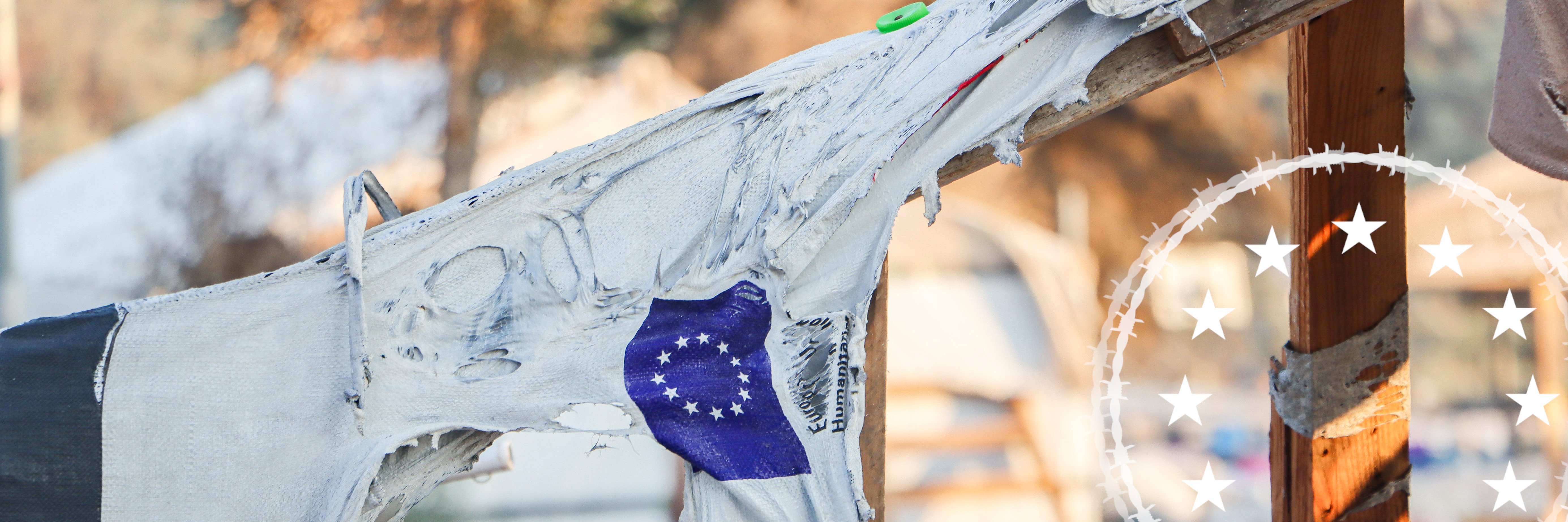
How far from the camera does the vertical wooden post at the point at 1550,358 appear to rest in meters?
4.15

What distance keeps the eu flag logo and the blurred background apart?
3695 mm

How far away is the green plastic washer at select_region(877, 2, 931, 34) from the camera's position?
4.67ft

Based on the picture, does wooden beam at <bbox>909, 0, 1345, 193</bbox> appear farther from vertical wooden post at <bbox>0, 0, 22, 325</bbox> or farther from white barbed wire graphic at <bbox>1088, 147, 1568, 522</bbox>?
vertical wooden post at <bbox>0, 0, 22, 325</bbox>

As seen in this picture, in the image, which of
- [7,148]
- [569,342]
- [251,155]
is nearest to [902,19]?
[569,342]

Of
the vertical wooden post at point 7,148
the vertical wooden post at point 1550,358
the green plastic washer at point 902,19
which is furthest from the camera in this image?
the vertical wooden post at point 7,148

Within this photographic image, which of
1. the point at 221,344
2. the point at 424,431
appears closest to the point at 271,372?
the point at 221,344

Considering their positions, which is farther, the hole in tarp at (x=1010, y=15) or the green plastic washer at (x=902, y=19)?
the green plastic washer at (x=902, y=19)

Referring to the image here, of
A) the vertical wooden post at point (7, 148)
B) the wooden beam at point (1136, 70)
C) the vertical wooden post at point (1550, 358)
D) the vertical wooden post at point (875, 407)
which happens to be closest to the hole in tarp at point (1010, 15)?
the wooden beam at point (1136, 70)

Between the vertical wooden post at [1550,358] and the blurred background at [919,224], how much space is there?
0.11 ft

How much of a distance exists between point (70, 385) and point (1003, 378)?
470 cm

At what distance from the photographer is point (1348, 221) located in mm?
1562

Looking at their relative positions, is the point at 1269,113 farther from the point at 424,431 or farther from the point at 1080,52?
the point at 424,431

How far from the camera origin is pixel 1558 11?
3.76ft

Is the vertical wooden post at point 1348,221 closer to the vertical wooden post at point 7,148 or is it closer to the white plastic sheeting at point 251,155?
the white plastic sheeting at point 251,155
